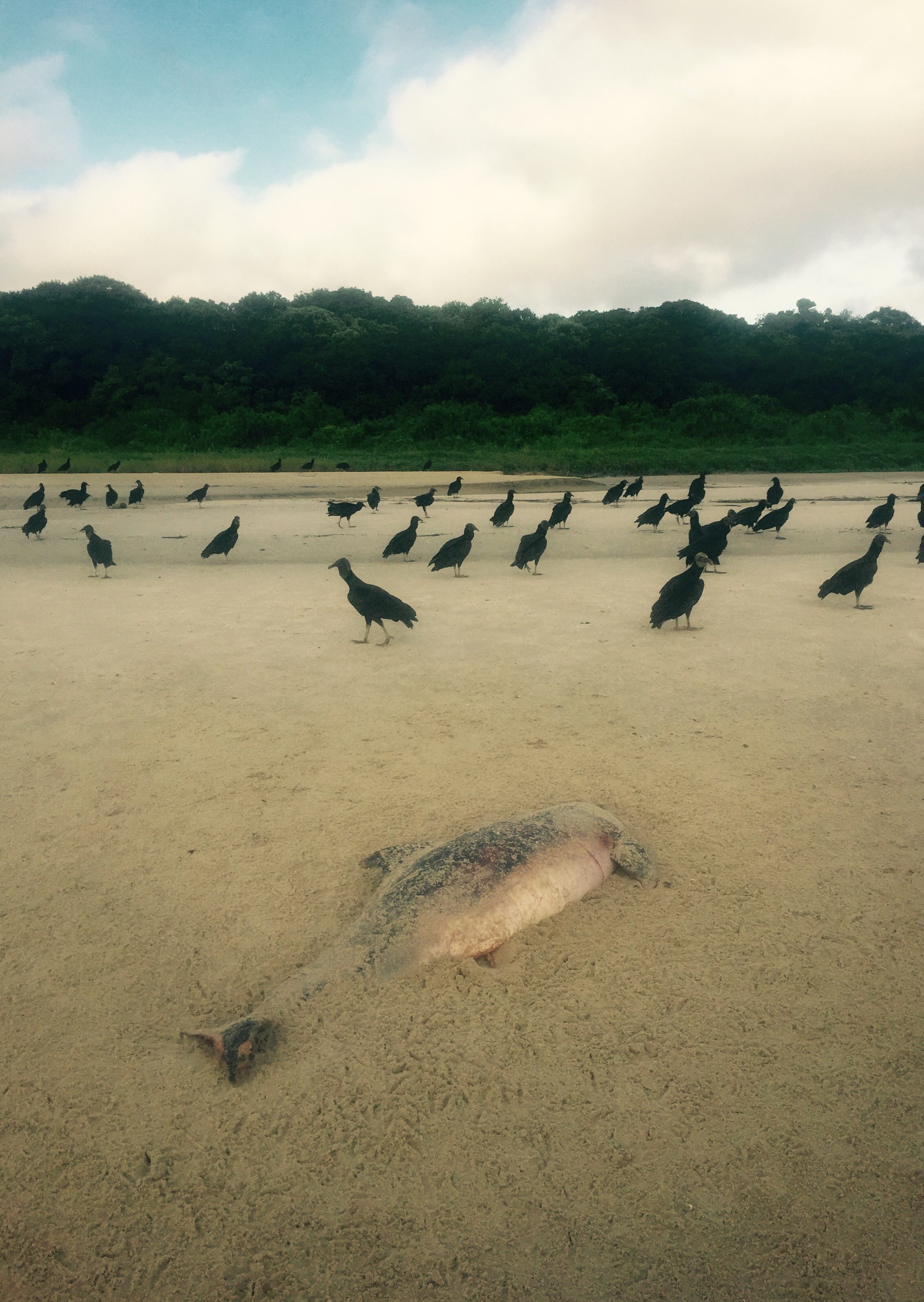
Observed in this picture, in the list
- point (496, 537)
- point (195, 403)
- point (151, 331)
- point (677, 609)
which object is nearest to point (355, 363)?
point (195, 403)

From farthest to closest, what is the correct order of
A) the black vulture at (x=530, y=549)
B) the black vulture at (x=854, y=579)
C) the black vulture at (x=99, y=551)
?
the black vulture at (x=99, y=551), the black vulture at (x=530, y=549), the black vulture at (x=854, y=579)

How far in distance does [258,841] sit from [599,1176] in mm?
2605

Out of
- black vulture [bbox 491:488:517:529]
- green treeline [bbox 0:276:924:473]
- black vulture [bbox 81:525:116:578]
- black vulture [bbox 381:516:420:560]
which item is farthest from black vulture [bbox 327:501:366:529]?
green treeline [bbox 0:276:924:473]

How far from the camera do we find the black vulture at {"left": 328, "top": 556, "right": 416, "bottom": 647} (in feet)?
27.5

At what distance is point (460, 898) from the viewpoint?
3.53 m

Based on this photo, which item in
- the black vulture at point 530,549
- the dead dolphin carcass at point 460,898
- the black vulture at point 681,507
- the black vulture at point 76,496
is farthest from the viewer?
the black vulture at point 76,496

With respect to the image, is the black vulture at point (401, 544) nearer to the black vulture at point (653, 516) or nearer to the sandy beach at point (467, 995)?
the black vulture at point (653, 516)

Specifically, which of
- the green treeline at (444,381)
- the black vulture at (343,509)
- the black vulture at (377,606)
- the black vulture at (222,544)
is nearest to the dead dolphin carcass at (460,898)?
the black vulture at (377,606)

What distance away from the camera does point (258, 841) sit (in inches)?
178

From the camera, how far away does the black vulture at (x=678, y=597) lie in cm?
865

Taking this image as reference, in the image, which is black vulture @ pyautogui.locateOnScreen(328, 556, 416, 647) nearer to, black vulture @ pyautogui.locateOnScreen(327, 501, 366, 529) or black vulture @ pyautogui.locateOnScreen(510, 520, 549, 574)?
black vulture @ pyautogui.locateOnScreen(510, 520, 549, 574)

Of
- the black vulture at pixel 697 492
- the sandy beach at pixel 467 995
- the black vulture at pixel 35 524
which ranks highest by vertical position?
the black vulture at pixel 697 492

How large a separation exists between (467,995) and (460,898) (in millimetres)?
404

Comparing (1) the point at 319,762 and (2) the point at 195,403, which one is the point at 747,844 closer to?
(1) the point at 319,762
